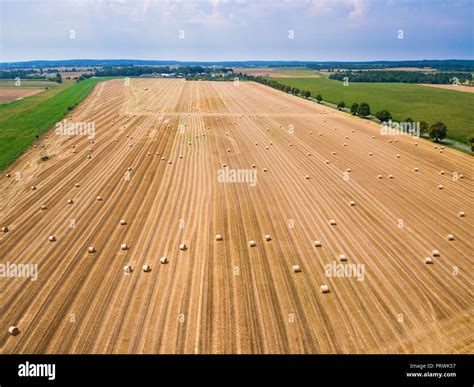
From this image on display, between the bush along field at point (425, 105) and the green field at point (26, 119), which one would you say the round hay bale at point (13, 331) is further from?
the bush along field at point (425, 105)

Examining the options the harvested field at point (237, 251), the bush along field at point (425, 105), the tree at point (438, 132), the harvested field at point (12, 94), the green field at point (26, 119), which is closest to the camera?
the harvested field at point (237, 251)

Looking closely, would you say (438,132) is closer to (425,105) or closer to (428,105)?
(425,105)

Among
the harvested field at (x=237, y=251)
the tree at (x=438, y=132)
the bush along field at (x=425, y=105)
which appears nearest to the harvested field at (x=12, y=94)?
the harvested field at (x=237, y=251)

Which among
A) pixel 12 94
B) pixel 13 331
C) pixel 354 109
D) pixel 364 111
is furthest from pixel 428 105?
pixel 12 94

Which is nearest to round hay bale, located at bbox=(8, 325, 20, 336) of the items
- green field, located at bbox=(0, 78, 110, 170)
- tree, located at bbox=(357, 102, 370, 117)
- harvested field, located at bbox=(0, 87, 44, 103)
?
green field, located at bbox=(0, 78, 110, 170)

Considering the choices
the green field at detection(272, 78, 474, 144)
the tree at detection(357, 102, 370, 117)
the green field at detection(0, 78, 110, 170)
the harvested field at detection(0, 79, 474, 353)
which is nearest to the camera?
the harvested field at detection(0, 79, 474, 353)

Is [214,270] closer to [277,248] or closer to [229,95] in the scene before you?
[277,248]

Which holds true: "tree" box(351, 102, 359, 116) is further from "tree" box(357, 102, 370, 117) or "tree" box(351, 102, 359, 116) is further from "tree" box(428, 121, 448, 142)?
"tree" box(428, 121, 448, 142)
